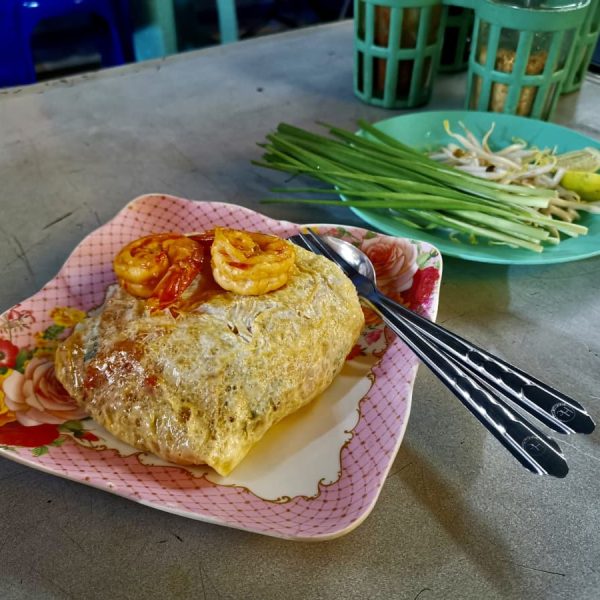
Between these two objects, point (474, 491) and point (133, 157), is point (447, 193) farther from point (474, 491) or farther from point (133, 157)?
point (133, 157)

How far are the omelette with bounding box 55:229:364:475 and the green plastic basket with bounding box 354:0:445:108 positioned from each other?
1104mm

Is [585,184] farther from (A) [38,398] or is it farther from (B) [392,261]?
(A) [38,398]

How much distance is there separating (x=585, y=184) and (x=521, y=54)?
0.51 m

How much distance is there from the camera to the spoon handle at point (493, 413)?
69cm

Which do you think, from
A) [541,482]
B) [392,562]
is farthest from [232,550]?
[541,482]

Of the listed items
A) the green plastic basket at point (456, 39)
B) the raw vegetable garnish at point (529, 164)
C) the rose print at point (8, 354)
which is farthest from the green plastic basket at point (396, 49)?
the rose print at point (8, 354)

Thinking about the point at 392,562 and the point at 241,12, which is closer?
the point at 392,562

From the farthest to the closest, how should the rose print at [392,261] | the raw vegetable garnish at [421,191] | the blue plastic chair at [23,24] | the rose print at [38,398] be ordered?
the blue plastic chair at [23,24] → the raw vegetable garnish at [421,191] → the rose print at [392,261] → the rose print at [38,398]

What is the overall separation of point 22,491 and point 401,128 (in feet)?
4.02

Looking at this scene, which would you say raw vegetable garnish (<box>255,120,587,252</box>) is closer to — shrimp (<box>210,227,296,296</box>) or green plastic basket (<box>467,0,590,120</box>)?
shrimp (<box>210,227,296,296</box>)

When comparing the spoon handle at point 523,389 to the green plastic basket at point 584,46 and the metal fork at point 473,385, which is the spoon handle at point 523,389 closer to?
the metal fork at point 473,385

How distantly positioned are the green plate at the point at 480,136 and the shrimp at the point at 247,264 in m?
0.36

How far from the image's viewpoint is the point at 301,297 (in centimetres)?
88

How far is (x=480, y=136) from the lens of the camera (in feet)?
5.20
